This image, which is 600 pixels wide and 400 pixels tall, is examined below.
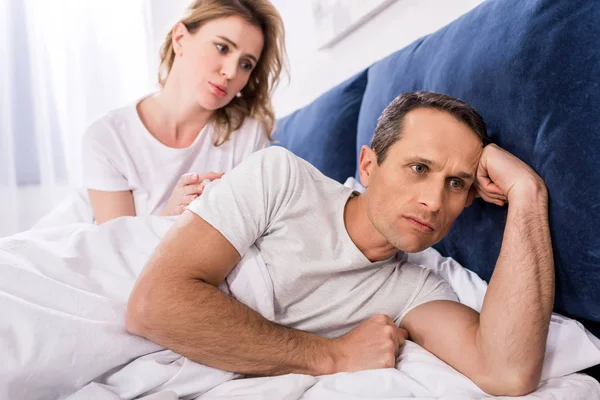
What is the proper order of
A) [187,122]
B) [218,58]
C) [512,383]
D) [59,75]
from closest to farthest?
[512,383] → [218,58] → [187,122] → [59,75]

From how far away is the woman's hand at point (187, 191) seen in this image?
1.47 meters

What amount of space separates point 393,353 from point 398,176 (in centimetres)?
32

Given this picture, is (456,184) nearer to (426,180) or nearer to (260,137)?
(426,180)

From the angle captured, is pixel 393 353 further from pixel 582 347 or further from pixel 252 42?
pixel 252 42

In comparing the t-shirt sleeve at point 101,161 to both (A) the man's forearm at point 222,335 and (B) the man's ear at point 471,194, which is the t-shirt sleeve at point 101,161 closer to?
(A) the man's forearm at point 222,335

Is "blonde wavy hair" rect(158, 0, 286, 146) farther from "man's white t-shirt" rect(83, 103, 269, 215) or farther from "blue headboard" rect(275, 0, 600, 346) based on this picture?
"blue headboard" rect(275, 0, 600, 346)

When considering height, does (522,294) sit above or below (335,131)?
below

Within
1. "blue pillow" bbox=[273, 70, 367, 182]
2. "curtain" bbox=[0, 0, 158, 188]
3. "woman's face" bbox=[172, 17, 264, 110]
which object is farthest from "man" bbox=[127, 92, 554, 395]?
"curtain" bbox=[0, 0, 158, 188]

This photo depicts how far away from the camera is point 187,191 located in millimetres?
1482

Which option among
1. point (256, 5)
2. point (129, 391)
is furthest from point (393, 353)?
point (256, 5)

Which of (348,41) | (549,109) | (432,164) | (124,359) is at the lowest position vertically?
(124,359)

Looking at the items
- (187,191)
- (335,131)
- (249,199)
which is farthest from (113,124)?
(249,199)

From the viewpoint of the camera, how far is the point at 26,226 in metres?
3.18

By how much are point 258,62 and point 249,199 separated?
1.00 m
